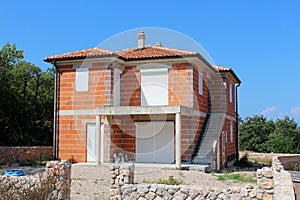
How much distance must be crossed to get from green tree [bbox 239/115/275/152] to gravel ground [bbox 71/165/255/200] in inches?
878

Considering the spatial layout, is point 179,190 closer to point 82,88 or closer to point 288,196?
point 288,196

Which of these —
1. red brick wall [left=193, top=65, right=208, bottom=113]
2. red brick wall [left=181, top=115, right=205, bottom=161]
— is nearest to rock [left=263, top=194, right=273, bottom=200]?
red brick wall [left=181, top=115, right=205, bottom=161]

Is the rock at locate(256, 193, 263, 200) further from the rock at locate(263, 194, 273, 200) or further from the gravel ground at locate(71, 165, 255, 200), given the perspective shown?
the gravel ground at locate(71, 165, 255, 200)

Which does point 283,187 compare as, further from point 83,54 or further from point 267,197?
point 83,54

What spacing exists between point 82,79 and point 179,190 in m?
12.6

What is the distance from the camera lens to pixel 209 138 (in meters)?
19.5

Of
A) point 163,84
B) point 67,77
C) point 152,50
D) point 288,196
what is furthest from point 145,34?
point 288,196

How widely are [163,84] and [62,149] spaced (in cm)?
680

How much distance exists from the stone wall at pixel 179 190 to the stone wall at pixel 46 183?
1.21m

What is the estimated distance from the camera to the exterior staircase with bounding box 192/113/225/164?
1820 centimetres

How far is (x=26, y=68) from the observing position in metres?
28.6

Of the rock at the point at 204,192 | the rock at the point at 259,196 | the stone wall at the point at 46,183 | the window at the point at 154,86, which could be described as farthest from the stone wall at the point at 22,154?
the rock at the point at 259,196

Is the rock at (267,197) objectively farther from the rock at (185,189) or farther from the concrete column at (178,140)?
the concrete column at (178,140)

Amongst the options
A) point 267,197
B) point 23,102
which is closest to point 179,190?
point 267,197
